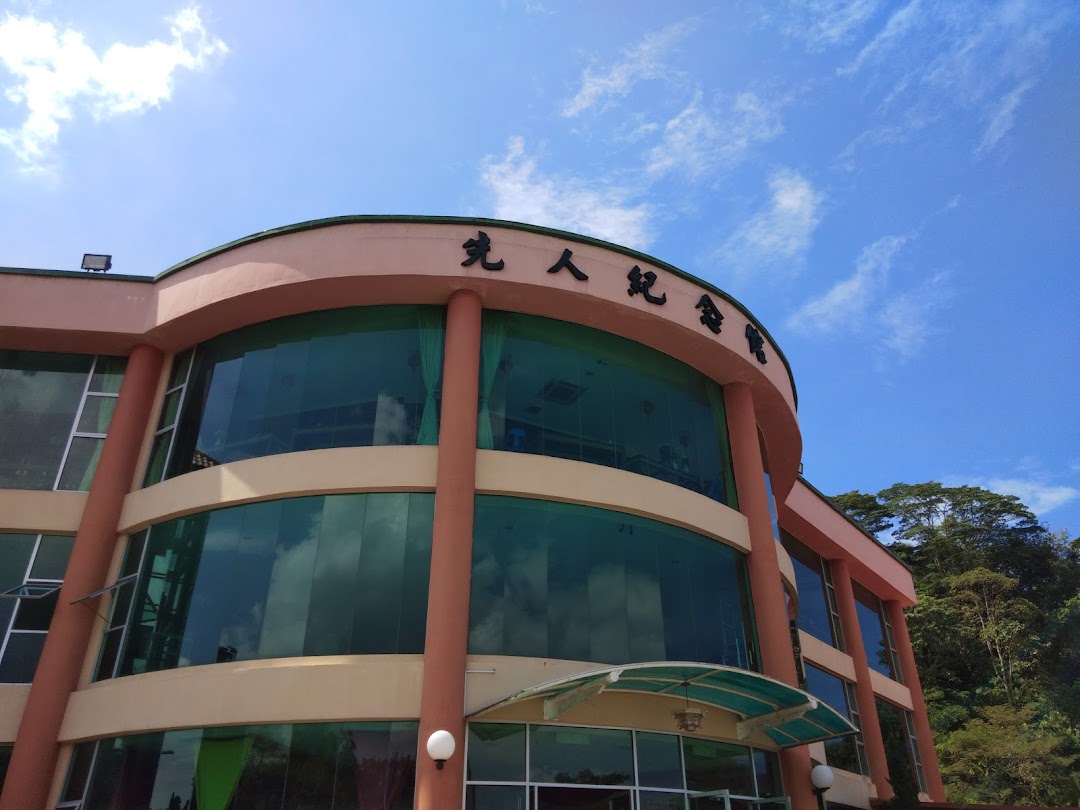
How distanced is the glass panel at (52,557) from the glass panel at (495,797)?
8909mm

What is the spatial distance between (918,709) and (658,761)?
20.7 m

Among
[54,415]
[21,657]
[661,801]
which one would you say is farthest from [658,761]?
[54,415]

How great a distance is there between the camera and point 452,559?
41.6 feet

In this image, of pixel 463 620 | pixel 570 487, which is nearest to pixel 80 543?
pixel 463 620

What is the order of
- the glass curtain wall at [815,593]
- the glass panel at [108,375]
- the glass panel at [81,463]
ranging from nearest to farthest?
1. the glass panel at [81,463]
2. the glass panel at [108,375]
3. the glass curtain wall at [815,593]

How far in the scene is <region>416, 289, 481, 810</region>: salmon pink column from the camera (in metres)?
11.4

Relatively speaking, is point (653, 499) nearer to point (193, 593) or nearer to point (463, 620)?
point (463, 620)

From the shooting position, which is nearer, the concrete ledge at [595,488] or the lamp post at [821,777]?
the concrete ledge at [595,488]

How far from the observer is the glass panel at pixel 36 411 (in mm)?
16141

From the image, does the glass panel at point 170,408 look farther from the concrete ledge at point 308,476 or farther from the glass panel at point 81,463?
the concrete ledge at point 308,476

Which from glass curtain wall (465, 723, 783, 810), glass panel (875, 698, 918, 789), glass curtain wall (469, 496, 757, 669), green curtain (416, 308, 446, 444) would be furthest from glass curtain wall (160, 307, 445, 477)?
glass panel (875, 698, 918, 789)

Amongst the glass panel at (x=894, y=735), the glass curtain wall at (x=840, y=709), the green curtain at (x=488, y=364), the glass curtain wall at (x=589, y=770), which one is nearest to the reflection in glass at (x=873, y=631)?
the glass panel at (x=894, y=735)

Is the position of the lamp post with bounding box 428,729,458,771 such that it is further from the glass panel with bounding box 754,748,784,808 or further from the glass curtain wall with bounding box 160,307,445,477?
the glass panel with bounding box 754,748,784,808

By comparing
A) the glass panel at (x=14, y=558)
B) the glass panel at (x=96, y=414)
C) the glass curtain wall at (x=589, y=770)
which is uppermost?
the glass panel at (x=96, y=414)
